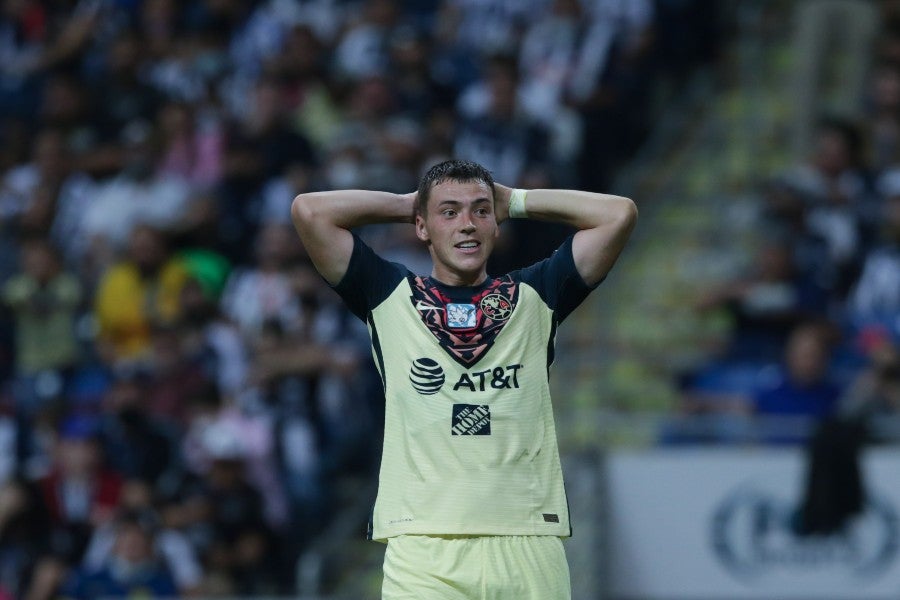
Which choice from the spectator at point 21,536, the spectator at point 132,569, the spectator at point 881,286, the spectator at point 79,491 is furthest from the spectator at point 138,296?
the spectator at point 881,286

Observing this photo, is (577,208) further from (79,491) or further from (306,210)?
(79,491)

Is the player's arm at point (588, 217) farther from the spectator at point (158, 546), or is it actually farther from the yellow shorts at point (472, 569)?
the spectator at point (158, 546)

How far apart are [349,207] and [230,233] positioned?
766cm

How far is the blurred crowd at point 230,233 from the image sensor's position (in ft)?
36.6

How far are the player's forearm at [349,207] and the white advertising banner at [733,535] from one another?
17.8 feet

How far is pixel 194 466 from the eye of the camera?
11.5 meters

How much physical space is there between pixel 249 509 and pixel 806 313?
3.79 metres

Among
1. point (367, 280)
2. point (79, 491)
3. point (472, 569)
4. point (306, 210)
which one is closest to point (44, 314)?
point (79, 491)

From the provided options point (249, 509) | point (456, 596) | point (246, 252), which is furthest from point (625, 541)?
point (456, 596)

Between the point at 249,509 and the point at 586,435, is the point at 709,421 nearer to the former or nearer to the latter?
the point at 586,435

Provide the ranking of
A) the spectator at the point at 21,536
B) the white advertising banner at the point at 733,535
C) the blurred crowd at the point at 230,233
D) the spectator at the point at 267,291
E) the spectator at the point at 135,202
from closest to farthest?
the white advertising banner at the point at 733,535 < the blurred crowd at the point at 230,233 < the spectator at the point at 21,536 < the spectator at the point at 267,291 < the spectator at the point at 135,202

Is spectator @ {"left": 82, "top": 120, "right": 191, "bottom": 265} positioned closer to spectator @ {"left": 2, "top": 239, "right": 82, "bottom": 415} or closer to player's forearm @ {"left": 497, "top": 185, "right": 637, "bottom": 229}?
spectator @ {"left": 2, "top": 239, "right": 82, "bottom": 415}

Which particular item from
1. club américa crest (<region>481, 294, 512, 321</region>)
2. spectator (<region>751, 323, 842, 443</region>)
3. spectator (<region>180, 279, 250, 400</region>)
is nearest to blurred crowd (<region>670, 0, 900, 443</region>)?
spectator (<region>751, 323, 842, 443</region>)

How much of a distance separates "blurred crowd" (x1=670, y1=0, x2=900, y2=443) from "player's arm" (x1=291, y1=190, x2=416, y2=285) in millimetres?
5199
